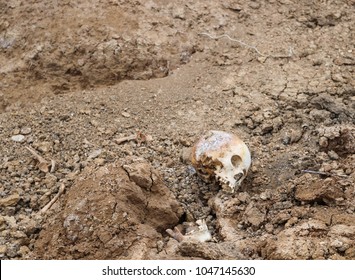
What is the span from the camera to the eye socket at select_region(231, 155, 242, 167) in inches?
125

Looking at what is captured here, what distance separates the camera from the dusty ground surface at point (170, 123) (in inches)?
114

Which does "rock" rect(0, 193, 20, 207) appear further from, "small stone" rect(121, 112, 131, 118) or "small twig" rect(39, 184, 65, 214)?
"small stone" rect(121, 112, 131, 118)

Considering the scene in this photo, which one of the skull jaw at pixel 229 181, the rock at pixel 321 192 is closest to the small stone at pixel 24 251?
the skull jaw at pixel 229 181

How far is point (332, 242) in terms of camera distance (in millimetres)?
2684

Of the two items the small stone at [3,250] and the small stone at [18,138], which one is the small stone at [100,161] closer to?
the small stone at [18,138]

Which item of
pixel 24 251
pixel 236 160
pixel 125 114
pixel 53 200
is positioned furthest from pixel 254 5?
pixel 24 251

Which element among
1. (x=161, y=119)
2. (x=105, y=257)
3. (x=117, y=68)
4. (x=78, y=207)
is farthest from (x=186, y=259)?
(x=117, y=68)

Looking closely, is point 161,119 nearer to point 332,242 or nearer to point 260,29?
point 260,29

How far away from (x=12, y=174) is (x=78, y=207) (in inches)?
24.4

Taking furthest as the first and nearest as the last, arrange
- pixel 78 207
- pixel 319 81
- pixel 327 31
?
1. pixel 327 31
2. pixel 319 81
3. pixel 78 207

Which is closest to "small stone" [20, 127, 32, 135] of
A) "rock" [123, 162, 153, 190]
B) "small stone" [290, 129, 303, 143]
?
"rock" [123, 162, 153, 190]

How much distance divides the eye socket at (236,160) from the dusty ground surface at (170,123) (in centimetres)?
16

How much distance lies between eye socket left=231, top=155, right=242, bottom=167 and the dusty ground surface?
16 cm

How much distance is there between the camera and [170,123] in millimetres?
3645
